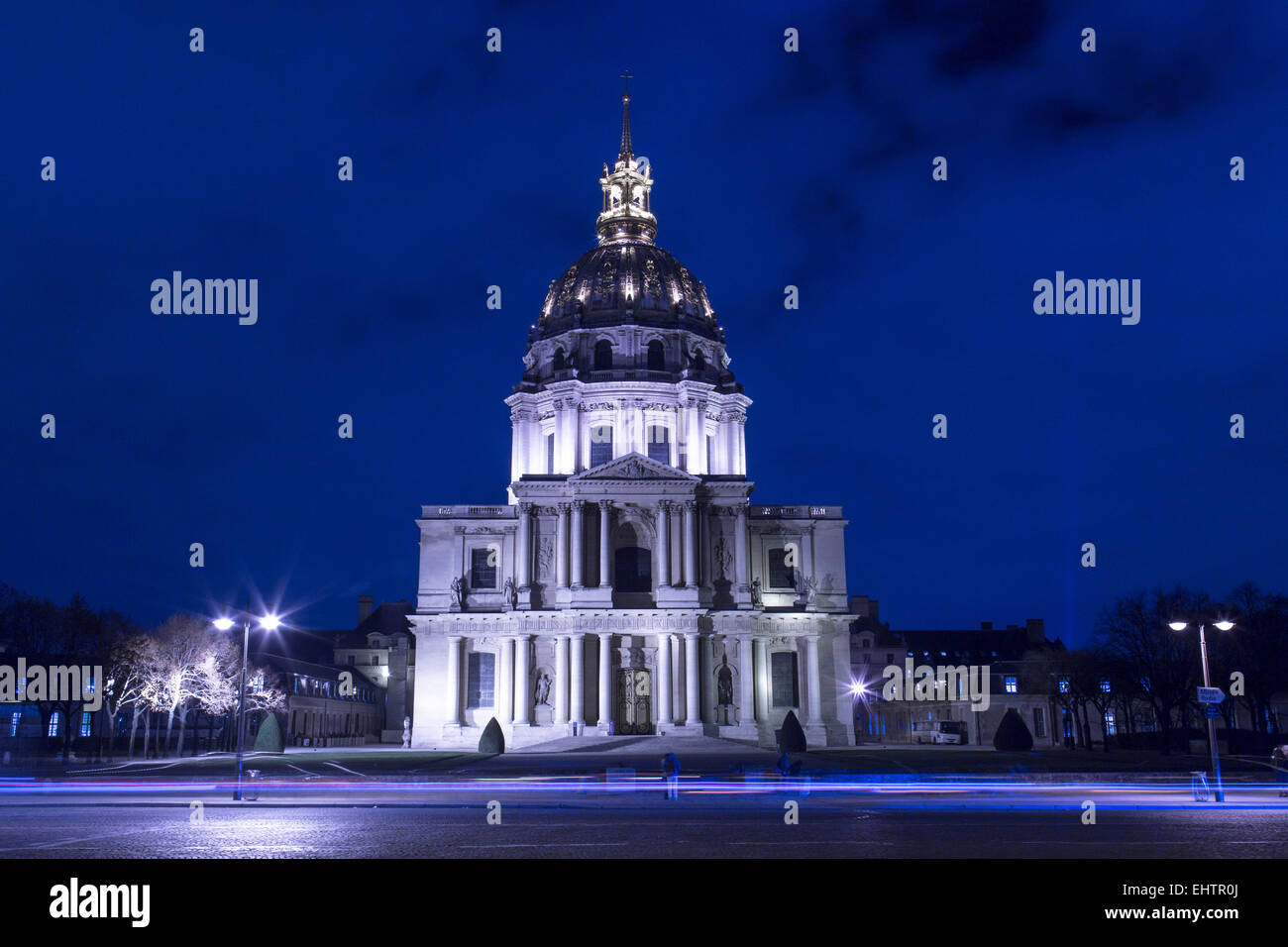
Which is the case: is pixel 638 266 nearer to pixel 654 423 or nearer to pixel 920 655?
pixel 654 423

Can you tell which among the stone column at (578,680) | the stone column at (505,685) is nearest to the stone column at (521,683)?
the stone column at (505,685)

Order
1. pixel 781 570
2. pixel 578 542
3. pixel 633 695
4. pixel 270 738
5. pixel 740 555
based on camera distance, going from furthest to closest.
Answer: pixel 781 570 → pixel 740 555 → pixel 578 542 → pixel 633 695 → pixel 270 738

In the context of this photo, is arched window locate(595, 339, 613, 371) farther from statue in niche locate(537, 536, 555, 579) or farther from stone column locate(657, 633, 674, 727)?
stone column locate(657, 633, 674, 727)

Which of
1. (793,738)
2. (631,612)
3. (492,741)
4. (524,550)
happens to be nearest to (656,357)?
(524,550)

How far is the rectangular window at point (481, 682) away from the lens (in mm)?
70750

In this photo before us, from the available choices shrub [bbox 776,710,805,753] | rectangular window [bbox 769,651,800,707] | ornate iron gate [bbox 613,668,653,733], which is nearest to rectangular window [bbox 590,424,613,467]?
ornate iron gate [bbox 613,668,653,733]

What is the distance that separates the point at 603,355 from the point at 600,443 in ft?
21.7

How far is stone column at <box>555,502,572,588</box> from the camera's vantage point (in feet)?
227

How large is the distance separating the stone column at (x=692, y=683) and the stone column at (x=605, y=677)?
4.42 metres

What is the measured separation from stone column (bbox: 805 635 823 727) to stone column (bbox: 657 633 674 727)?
30.1 feet

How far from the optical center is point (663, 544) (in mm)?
69250

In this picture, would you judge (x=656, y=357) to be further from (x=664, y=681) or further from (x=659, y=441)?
(x=664, y=681)
